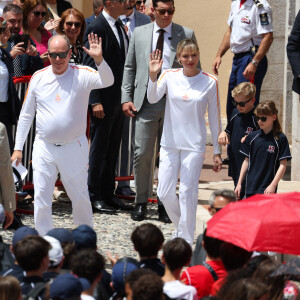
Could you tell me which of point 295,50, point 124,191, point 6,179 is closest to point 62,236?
point 6,179

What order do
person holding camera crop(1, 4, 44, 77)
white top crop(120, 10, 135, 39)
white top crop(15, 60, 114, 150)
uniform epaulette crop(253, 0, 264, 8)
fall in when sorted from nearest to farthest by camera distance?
white top crop(15, 60, 114, 150) → person holding camera crop(1, 4, 44, 77) → white top crop(120, 10, 135, 39) → uniform epaulette crop(253, 0, 264, 8)

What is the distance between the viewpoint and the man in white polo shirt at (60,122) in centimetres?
827

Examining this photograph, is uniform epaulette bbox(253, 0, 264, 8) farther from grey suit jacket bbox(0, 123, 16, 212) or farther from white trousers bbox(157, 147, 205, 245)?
grey suit jacket bbox(0, 123, 16, 212)

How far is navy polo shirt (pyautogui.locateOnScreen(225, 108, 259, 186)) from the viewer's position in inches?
358

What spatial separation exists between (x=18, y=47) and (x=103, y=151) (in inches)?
54.7

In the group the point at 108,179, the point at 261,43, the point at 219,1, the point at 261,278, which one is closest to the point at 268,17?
the point at 261,43

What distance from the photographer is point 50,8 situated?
13.2 meters

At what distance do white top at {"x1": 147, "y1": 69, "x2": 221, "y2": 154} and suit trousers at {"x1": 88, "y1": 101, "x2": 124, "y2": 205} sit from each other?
1.60 m

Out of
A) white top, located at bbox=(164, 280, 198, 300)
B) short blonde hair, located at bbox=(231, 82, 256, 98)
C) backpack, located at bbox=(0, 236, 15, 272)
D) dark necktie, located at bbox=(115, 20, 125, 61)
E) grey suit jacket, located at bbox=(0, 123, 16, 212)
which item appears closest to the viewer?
white top, located at bbox=(164, 280, 198, 300)

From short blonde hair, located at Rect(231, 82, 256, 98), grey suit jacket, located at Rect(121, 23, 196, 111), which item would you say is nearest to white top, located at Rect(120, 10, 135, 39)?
grey suit jacket, located at Rect(121, 23, 196, 111)

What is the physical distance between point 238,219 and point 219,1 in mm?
10285

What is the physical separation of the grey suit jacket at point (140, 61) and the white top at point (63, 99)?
1518mm

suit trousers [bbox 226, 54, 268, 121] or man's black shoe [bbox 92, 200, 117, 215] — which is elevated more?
suit trousers [bbox 226, 54, 268, 121]

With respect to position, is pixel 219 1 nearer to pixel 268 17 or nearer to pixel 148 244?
pixel 268 17
